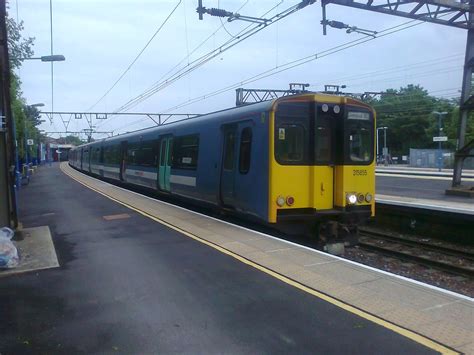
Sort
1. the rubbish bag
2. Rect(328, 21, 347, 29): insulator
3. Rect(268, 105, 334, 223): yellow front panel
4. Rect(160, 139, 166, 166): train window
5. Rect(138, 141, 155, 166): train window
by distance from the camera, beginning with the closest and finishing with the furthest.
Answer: the rubbish bag, Rect(268, 105, 334, 223): yellow front panel, Rect(328, 21, 347, 29): insulator, Rect(160, 139, 166, 166): train window, Rect(138, 141, 155, 166): train window

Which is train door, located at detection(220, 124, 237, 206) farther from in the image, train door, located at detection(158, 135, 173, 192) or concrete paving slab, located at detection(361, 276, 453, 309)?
concrete paving slab, located at detection(361, 276, 453, 309)

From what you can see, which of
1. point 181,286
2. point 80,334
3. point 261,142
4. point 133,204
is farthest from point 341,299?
point 133,204

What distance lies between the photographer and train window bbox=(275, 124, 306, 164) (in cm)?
954

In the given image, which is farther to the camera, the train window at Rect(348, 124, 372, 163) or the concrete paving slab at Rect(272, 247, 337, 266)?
the train window at Rect(348, 124, 372, 163)

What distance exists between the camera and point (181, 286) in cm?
628

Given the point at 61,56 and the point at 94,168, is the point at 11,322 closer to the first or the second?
the point at 61,56

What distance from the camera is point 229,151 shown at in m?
11.6

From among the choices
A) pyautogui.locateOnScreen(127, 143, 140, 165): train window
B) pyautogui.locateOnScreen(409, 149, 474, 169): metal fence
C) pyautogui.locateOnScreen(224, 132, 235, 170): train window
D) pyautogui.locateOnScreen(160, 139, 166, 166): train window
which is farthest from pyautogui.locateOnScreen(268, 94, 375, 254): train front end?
pyautogui.locateOnScreen(409, 149, 474, 169): metal fence

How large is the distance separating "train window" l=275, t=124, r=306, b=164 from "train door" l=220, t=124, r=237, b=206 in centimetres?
179

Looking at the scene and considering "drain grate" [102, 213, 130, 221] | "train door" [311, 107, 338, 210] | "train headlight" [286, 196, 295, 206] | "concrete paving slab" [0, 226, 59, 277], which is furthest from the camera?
"drain grate" [102, 213, 130, 221]

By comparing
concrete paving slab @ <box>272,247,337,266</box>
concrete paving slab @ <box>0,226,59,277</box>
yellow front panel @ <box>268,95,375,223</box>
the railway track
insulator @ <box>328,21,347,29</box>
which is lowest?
the railway track

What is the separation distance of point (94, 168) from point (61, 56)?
1540 cm

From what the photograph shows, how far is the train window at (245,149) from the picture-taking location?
411 inches

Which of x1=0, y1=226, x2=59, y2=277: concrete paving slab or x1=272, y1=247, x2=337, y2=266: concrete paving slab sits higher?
x1=272, y1=247, x2=337, y2=266: concrete paving slab
